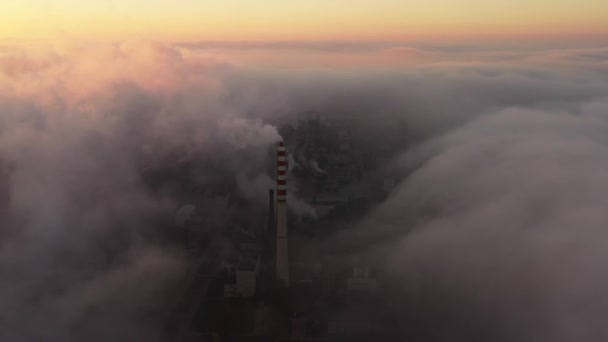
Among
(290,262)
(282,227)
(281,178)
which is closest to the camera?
(282,227)

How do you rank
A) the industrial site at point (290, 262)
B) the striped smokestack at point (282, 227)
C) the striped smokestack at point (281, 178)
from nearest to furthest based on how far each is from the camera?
the industrial site at point (290, 262) < the striped smokestack at point (282, 227) < the striped smokestack at point (281, 178)

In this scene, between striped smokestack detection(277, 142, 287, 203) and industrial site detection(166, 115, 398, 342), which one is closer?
industrial site detection(166, 115, 398, 342)

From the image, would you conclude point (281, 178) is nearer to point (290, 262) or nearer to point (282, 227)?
point (282, 227)

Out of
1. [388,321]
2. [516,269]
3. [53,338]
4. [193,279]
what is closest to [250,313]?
[193,279]

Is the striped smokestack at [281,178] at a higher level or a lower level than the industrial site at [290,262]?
higher

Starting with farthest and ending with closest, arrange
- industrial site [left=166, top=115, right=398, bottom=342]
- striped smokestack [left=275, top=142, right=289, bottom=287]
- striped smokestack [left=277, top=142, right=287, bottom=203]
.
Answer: striped smokestack [left=277, top=142, right=287, bottom=203] → striped smokestack [left=275, top=142, right=289, bottom=287] → industrial site [left=166, top=115, right=398, bottom=342]

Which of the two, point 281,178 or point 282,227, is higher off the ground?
point 281,178

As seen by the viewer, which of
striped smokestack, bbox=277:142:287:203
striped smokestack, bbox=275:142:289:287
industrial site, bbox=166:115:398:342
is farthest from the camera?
striped smokestack, bbox=277:142:287:203

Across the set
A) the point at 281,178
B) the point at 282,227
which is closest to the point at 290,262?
the point at 282,227

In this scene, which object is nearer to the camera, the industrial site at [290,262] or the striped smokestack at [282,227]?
the industrial site at [290,262]
